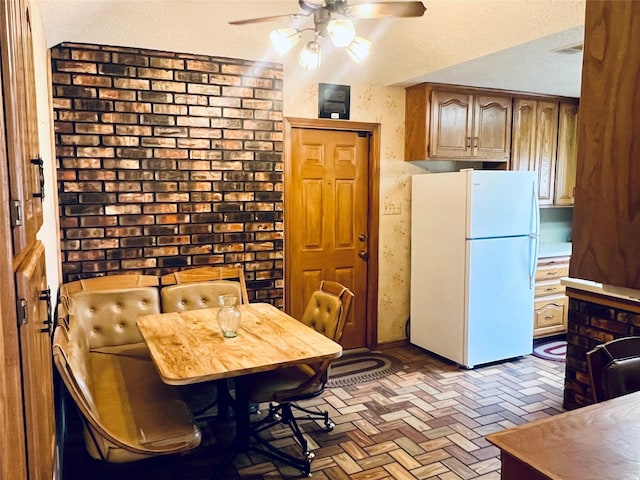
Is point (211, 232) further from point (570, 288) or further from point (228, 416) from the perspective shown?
point (570, 288)

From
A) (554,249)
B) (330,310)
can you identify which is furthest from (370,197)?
(554,249)

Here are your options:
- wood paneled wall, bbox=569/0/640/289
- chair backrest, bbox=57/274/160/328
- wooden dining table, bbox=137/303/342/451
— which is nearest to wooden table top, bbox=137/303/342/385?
wooden dining table, bbox=137/303/342/451

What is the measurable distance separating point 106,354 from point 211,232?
112 centimetres

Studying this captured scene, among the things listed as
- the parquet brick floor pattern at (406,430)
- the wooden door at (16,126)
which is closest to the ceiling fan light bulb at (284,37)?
the wooden door at (16,126)

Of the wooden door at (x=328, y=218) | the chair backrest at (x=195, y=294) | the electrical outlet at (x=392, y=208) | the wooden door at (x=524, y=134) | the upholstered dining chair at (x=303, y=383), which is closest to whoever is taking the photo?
the upholstered dining chair at (x=303, y=383)

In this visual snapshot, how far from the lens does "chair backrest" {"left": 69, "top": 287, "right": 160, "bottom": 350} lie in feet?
10.2

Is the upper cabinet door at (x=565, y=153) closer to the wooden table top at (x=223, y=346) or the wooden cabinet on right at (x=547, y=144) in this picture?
the wooden cabinet on right at (x=547, y=144)

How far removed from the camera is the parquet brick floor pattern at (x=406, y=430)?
252 centimetres

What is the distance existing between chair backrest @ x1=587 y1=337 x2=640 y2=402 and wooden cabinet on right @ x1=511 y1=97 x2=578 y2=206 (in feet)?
10.3

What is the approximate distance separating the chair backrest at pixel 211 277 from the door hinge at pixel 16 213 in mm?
2567

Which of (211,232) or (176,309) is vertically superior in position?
Result: (211,232)

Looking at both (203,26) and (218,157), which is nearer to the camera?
Answer: (203,26)

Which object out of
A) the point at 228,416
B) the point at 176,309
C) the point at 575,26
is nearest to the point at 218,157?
the point at 176,309

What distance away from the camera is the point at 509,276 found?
158 inches
